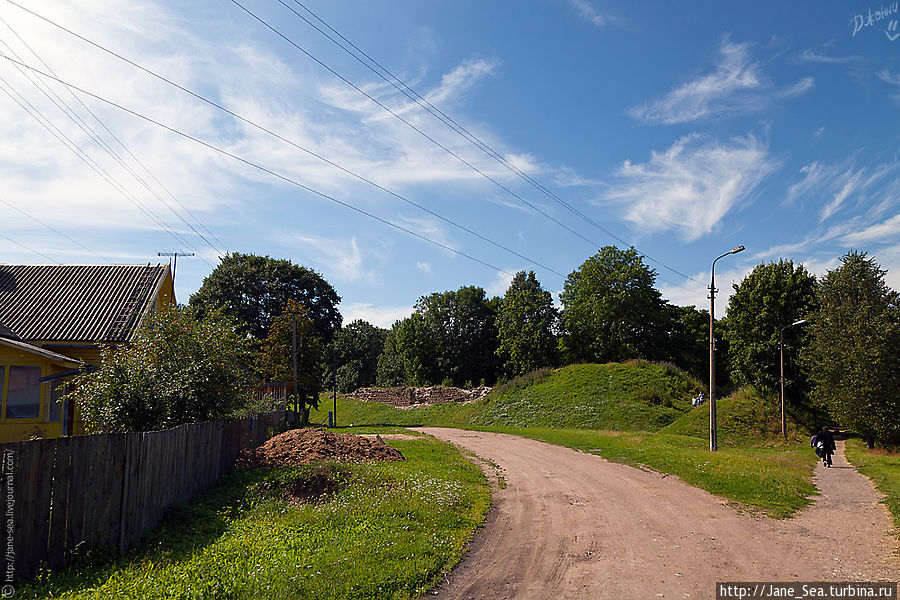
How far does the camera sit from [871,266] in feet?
104

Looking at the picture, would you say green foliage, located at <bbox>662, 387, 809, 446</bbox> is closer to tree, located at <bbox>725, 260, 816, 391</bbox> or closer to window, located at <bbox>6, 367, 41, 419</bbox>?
tree, located at <bbox>725, 260, 816, 391</bbox>

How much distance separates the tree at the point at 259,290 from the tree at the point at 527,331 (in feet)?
69.0

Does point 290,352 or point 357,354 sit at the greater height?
point 290,352

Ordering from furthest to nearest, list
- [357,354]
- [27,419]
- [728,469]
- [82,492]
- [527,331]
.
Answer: [357,354], [527,331], [27,419], [728,469], [82,492]

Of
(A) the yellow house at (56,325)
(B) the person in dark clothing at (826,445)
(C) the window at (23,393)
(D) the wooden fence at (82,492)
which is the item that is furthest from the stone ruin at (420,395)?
(D) the wooden fence at (82,492)

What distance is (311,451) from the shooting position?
53.3 ft

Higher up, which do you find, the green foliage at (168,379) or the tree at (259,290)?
the tree at (259,290)

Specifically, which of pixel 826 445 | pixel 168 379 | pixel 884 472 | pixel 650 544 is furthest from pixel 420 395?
pixel 650 544

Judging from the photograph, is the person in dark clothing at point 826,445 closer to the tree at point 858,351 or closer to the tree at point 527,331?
the tree at point 858,351

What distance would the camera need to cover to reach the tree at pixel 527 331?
62562 mm

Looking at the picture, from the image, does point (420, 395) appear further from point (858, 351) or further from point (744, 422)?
point (858, 351)

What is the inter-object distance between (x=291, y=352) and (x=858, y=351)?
111 feet

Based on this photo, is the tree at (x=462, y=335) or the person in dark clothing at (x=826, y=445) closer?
the person in dark clothing at (x=826, y=445)

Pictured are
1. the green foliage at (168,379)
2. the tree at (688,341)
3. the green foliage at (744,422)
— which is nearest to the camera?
the green foliage at (168,379)
